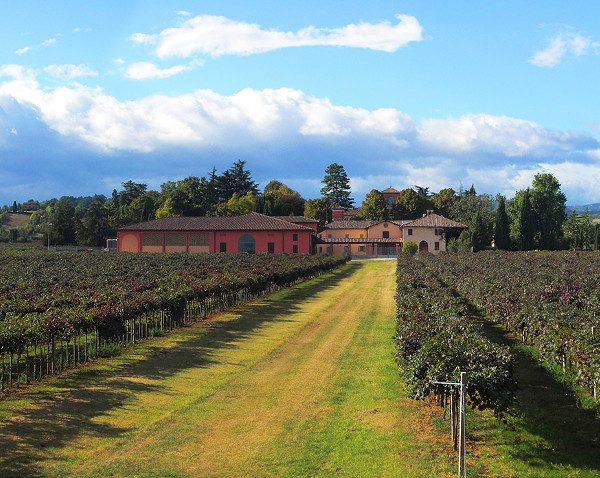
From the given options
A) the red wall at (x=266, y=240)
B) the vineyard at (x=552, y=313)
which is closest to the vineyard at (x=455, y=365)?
the vineyard at (x=552, y=313)

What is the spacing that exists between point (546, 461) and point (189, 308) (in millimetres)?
20338

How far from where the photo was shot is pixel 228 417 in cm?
1398

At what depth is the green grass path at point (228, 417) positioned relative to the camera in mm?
11109

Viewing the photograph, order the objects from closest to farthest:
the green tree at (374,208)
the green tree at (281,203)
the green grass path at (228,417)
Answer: the green grass path at (228,417), the green tree at (281,203), the green tree at (374,208)

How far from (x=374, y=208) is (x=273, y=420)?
126 meters

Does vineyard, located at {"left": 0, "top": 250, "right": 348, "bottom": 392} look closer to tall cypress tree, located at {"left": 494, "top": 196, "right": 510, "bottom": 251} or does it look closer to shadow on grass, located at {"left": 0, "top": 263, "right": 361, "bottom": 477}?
shadow on grass, located at {"left": 0, "top": 263, "right": 361, "bottom": 477}

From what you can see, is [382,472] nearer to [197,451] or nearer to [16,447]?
[197,451]

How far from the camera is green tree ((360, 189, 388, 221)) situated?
5379 inches

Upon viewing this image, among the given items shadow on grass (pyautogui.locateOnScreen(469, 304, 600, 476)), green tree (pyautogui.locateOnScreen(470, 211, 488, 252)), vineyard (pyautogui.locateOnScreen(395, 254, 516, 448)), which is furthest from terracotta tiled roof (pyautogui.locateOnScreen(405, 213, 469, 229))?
vineyard (pyautogui.locateOnScreen(395, 254, 516, 448))

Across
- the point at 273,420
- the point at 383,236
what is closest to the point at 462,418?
the point at 273,420

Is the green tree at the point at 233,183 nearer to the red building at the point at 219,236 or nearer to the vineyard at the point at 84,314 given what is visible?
the red building at the point at 219,236

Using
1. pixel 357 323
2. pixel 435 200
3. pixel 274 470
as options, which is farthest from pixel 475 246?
pixel 274 470

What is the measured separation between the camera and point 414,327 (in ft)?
48.4

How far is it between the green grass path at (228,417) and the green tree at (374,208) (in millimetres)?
114412
